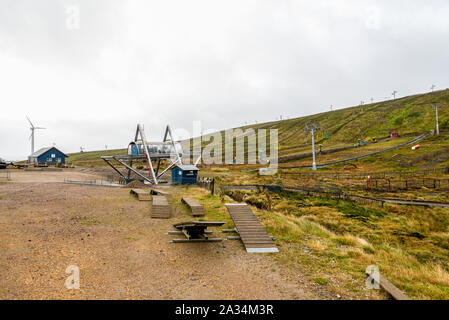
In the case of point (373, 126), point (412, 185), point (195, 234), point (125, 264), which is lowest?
point (125, 264)

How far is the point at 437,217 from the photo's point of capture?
663 inches

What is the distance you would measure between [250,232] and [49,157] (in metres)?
69.0

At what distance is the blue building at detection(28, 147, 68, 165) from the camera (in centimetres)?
6106

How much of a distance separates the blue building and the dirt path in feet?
192

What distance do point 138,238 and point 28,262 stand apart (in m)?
3.64

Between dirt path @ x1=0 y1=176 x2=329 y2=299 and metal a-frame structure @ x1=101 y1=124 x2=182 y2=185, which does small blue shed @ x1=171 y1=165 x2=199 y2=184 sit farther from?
dirt path @ x1=0 y1=176 x2=329 y2=299

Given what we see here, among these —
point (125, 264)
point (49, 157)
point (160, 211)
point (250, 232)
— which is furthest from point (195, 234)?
point (49, 157)

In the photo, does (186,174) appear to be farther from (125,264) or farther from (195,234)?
(125,264)

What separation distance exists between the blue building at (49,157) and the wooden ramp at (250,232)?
64.6 metres

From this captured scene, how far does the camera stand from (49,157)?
2470 inches

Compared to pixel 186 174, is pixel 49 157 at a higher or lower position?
higher

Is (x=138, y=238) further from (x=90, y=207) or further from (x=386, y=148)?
(x=386, y=148)

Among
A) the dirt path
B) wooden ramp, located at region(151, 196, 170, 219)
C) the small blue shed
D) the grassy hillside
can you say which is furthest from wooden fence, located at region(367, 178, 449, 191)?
the grassy hillside
